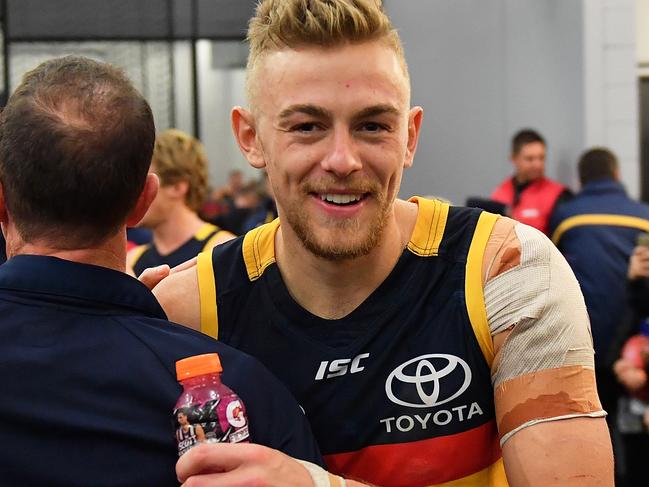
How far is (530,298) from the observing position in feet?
6.58

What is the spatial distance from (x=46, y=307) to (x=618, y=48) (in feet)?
23.5

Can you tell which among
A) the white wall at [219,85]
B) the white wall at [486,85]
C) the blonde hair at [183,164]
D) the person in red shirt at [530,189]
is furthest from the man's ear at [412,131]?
the white wall at [219,85]

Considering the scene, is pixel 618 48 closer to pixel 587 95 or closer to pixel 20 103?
pixel 587 95

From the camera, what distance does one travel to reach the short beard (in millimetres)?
2096

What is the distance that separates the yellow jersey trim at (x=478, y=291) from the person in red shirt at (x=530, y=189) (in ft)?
14.8

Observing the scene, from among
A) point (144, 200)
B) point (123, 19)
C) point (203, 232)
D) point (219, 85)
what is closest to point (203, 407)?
point (144, 200)

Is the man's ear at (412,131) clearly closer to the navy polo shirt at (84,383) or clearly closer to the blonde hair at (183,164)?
the navy polo shirt at (84,383)

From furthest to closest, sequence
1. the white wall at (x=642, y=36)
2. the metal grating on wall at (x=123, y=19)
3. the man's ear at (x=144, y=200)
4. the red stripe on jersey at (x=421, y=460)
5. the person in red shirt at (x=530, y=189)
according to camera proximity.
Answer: the metal grating on wall at (x=123, y=19) → the white wall at (x=642, y=36) → the person in red shirt at (x=530, y=189) → the red stripe on jersey at (x=421, y=460) → the man's ear at (x=144, y=200)

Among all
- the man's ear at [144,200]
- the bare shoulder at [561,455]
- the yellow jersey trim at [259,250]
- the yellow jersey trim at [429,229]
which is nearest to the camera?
the man's ear at [144,200]

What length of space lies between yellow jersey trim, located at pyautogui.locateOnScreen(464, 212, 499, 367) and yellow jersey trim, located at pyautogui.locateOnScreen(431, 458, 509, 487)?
24cm

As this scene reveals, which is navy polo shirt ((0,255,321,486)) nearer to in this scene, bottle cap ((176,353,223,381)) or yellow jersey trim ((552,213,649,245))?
bottle cap ((176,353,223,381))

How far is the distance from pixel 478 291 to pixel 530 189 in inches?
210

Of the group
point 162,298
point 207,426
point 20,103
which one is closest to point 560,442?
point 207,426

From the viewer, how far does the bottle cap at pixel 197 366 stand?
1528 millimetres
